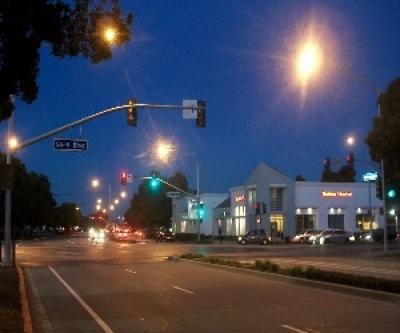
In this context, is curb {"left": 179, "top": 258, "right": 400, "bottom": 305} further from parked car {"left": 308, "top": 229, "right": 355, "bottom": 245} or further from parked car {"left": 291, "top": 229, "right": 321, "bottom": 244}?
parked car {"left": 291, "top": 229, "right": 321, "bottom": 244}

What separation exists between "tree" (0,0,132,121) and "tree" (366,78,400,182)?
1402 cm

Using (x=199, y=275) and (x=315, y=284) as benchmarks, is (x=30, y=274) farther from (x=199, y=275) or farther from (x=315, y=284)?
(x=315, y=284)

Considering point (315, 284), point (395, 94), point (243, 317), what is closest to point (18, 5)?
point (243, 317)

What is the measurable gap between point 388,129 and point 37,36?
55.6 ft

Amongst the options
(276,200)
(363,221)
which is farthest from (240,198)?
(363,221)

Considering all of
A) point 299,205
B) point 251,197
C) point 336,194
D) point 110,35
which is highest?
point 336,194

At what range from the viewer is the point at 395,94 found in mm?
26891

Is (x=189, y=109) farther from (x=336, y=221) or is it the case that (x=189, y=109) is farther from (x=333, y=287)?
(x=336, y=221)

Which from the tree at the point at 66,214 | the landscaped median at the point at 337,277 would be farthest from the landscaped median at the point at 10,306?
the tree at the point at 66,214

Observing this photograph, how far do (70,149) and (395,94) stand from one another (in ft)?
43.3

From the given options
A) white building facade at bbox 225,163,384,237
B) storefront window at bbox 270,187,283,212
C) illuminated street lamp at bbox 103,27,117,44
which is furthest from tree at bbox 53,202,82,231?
illuminated street lamp at bbox 103,27,117,44

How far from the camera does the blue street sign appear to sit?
2925cm

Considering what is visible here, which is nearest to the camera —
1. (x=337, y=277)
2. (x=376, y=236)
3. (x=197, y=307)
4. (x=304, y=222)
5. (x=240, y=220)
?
(x=197, y=307)

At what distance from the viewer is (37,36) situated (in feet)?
41.0
